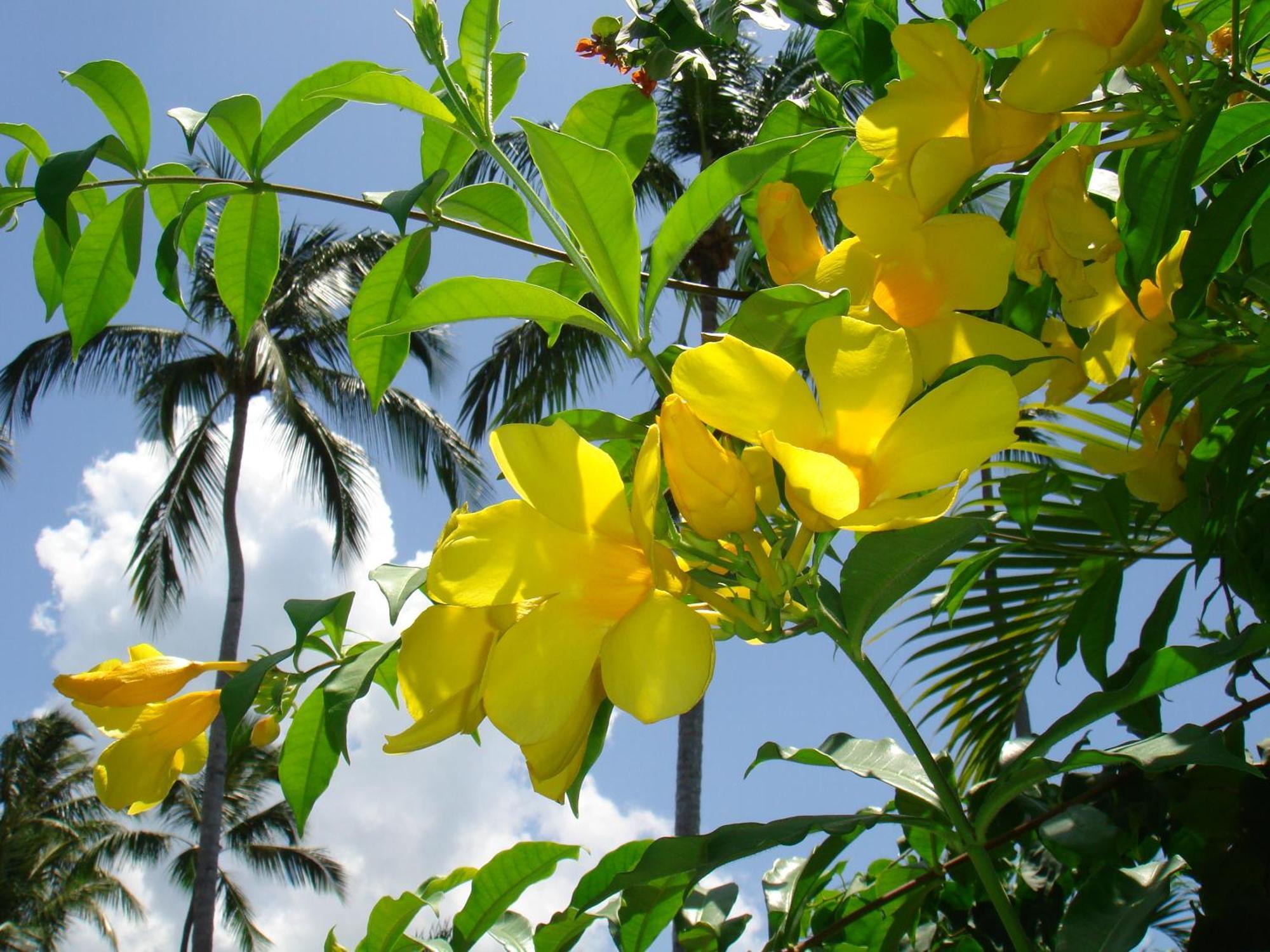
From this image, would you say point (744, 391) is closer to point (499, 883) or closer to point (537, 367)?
point (499, 883)

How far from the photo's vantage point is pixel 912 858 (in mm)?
995

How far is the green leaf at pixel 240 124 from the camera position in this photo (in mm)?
660

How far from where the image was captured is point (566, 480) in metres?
0.36

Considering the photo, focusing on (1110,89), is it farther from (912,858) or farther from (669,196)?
(669,196)

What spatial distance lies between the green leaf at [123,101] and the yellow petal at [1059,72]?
0.58 m

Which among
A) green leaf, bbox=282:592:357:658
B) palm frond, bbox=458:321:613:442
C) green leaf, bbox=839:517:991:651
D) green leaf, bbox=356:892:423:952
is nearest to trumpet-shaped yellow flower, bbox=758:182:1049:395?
green leaf, bbox=839:517:991:651

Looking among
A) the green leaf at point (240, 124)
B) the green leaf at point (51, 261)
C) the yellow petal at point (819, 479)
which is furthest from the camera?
the green leaf at point (51, 261)

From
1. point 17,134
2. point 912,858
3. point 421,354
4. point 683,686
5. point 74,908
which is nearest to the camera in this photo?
point 683,686

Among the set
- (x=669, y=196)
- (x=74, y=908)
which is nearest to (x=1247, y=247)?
(x=669, y=196)

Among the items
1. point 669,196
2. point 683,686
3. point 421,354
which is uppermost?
point 421,354

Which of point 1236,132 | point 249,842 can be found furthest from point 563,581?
point 249,842

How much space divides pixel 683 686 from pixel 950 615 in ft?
1.98

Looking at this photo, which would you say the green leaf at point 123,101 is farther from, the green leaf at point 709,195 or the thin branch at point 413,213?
the green leaf at point 709,195

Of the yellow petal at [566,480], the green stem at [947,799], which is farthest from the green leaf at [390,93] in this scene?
the green stem at [947,799]
